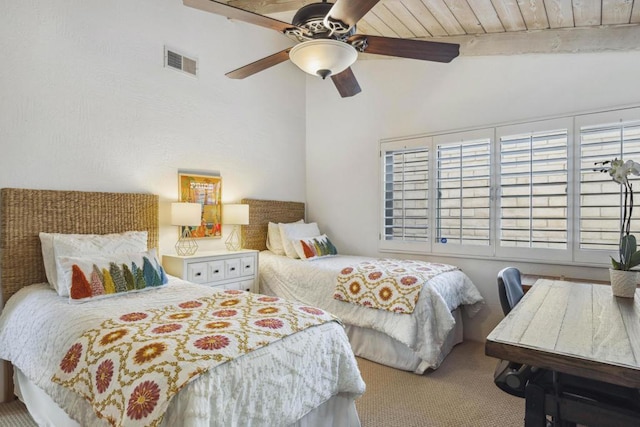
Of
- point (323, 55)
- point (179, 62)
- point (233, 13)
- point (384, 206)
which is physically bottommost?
point (384, 206)

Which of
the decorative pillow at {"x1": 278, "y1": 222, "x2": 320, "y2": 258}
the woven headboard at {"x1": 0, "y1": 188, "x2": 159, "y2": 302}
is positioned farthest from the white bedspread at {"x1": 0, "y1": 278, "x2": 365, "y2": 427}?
the decorative pillow at {"x1": 278, "y1": 222, "x2": 320, "y2": 258}

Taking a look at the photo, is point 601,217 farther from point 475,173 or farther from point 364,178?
point 364,178

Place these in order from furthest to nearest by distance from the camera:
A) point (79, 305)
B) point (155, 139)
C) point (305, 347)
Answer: point (155, 139), point (79, 305), point (305, 347)

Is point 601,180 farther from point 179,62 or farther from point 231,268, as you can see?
point 179,62

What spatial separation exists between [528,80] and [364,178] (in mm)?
1931

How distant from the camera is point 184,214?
10.4 feet

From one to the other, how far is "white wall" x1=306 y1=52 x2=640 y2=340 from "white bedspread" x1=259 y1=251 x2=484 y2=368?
1.76 feet

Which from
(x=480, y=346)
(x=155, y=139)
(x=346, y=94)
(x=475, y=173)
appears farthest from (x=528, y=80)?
(x=155, y=139)

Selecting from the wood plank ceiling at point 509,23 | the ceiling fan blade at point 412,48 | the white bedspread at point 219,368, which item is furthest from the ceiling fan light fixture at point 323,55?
the white bedspread at point 219,368

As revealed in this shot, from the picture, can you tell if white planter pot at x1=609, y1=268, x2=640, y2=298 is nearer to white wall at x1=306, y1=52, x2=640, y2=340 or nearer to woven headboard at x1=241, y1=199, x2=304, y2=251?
white wall at x1=306, y1=52, x2=640, y2=340

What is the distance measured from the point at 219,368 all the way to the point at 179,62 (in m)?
3.08

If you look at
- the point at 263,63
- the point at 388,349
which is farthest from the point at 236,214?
the point at 388,349

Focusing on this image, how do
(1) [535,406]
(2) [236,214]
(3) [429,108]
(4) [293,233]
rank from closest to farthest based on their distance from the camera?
(1) [535,406] < (2) [236,214] < (3) [429,108] < (4) [293,233]

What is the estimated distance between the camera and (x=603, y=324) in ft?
4.32
